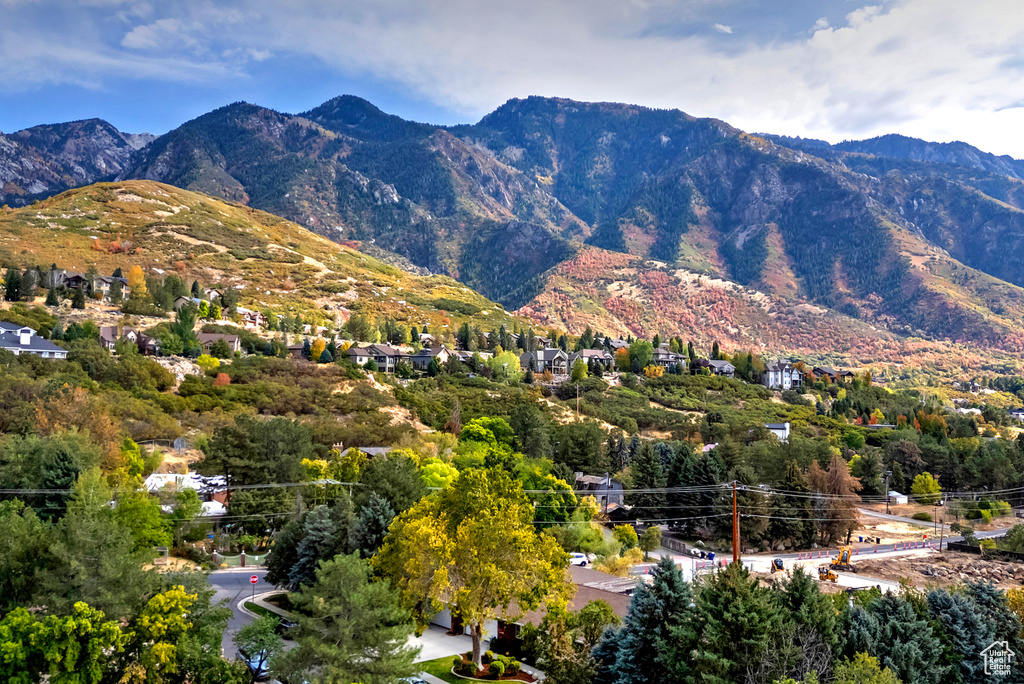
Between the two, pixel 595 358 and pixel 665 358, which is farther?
pixel 665 358

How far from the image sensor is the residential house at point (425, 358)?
104m

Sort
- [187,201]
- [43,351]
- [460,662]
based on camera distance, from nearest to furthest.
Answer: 1. [460,662]
2. [43,351]
3. [187,201]

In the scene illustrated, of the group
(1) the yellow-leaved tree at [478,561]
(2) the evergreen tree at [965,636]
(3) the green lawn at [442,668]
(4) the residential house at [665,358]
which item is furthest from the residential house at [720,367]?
(3) the green lawn at [442,668]

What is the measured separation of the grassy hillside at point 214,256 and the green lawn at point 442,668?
110 m

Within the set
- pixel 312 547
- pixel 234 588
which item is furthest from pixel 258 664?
pixel 234 588

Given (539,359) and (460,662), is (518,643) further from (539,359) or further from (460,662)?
(539,359)

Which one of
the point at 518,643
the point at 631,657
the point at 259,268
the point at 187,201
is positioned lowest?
the point at 518,643

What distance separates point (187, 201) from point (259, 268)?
5401 centimetres

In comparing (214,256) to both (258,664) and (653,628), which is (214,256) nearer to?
(258,664)

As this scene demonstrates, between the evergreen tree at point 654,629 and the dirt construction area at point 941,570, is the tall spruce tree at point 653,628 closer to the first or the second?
the evergreen tree at point 654,629

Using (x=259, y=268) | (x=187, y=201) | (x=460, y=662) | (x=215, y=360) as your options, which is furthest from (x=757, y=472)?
(x=187, y=201)

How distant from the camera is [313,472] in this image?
153 feet

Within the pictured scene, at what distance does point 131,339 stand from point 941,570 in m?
84.9

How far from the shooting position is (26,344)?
73.0m
